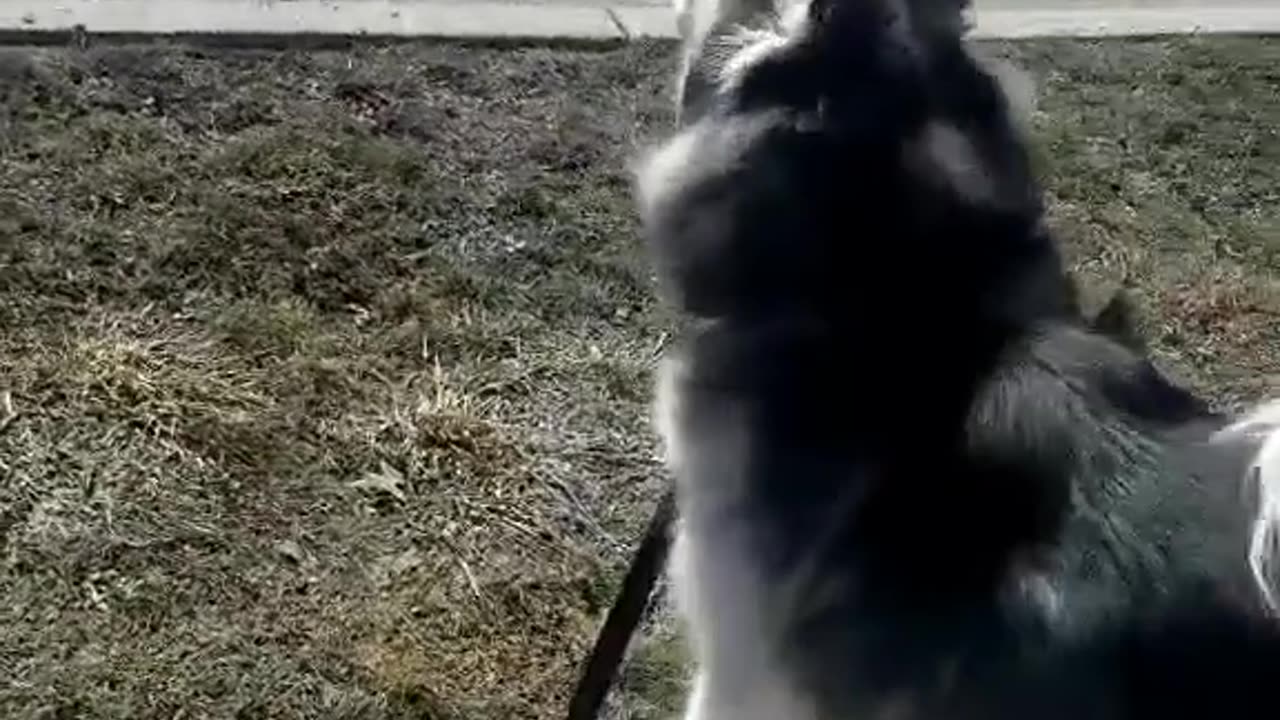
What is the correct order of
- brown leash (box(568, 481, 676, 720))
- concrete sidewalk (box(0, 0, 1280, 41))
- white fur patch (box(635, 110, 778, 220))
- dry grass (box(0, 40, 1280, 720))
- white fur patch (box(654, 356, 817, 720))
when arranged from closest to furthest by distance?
white fur patch (box(635, 110, 778, 220)) → white fur patch (box(654, 356, 817, 720)) → brown leash (box(568, 481, 676, 720)) → dry grass (box(0, 40, 1280, 720)) → concrete sidewalk (box(0, 0, 1280, 41))

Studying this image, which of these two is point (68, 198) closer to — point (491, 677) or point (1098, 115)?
point (491, 677)

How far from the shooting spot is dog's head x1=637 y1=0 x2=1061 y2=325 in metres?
2.05

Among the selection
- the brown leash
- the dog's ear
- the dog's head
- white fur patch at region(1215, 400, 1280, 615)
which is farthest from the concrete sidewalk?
white fur patch at region(1215, 400, 1280, 615)

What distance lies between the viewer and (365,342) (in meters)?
3.64

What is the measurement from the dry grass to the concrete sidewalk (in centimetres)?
10

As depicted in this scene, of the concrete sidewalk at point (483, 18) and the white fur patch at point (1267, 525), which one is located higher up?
the concrete sidewalk at point (483, 18)

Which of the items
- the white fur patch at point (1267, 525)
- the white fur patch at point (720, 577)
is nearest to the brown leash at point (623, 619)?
the white fur patch at point (720, 577)

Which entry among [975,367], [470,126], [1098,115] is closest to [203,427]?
[470,126]

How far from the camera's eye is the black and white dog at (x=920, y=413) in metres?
1.97

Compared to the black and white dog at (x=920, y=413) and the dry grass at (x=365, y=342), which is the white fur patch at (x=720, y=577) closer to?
the black and white dog at (x=920, y=413)

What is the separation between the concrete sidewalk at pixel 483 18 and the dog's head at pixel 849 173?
2.15 m

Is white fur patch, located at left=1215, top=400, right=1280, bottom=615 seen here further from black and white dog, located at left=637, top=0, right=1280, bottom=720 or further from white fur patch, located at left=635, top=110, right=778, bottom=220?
white fur patch, located at left=635, top=110, right=778, bottom=220

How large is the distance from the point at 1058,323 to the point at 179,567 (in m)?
1.61

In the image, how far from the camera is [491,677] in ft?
10.0
